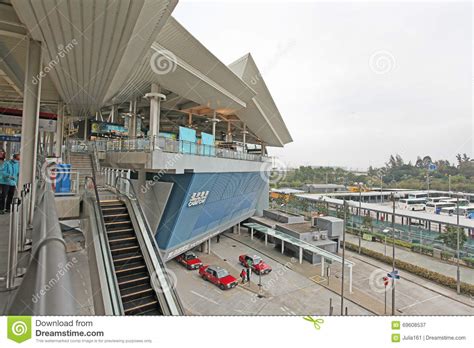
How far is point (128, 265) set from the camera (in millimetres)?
3217

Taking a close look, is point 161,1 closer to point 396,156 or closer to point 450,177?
point 450,177

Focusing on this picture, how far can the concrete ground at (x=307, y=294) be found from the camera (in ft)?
25.4

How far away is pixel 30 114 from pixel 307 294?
30.7ft

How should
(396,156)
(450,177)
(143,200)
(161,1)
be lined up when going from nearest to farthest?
(161,1) → (143,200) → (450,177) → (396,156)

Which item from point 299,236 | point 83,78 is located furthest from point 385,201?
point 83,78

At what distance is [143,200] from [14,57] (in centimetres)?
492

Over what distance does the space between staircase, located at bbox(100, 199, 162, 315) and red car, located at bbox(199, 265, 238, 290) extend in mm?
6134

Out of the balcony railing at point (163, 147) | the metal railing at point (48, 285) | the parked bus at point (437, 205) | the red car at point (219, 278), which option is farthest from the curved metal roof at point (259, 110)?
the parked bus at point (437, 205)

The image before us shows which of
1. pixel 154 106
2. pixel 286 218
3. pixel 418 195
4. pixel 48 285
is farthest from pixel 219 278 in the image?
pixel 418 195

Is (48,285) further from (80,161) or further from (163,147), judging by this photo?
(80,161)

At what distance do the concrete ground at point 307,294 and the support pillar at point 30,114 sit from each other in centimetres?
552

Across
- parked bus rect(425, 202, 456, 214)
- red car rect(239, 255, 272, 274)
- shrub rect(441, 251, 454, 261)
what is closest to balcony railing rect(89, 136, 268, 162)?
red car rect(239, 255, 272, 274)
